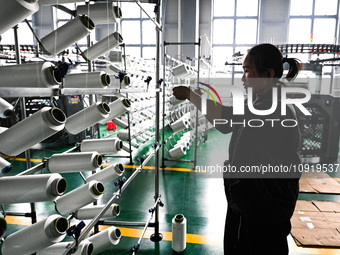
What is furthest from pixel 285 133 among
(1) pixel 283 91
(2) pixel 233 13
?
(2) pixel 233 13

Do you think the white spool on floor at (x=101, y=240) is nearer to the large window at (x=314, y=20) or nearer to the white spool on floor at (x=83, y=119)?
the white spool on floor at (x=83, y=119)

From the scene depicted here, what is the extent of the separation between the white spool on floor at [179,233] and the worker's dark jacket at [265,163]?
1.08 meters

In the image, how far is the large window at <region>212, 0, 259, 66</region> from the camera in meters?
10.5

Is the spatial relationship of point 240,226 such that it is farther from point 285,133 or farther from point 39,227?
point 39,227

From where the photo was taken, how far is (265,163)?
1.42 meters

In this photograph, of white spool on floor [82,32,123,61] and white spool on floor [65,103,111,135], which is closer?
white spool on floor [65,103,111,135]

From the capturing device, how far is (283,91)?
147 cm

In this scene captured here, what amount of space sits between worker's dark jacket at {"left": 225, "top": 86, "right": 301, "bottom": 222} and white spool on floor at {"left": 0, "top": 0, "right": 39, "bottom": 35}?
1092 mm

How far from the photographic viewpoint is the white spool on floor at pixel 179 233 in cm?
248

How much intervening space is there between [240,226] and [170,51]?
9.35m

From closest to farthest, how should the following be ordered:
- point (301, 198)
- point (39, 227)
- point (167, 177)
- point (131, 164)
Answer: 1. point (39, 227)
2. point (301, 198)
3. point (167, 177)
4. point (131, 164)

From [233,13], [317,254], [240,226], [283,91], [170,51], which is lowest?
[317,254]

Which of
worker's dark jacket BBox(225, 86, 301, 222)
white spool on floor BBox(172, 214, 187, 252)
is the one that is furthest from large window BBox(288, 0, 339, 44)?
worker's dark jacket BBox(225, 86, 301, 222)

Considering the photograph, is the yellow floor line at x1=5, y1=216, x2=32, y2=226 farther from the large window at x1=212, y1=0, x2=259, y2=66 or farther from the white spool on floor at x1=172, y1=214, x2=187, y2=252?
the large window at x1=212, y1=0, x2=259, y2=66
